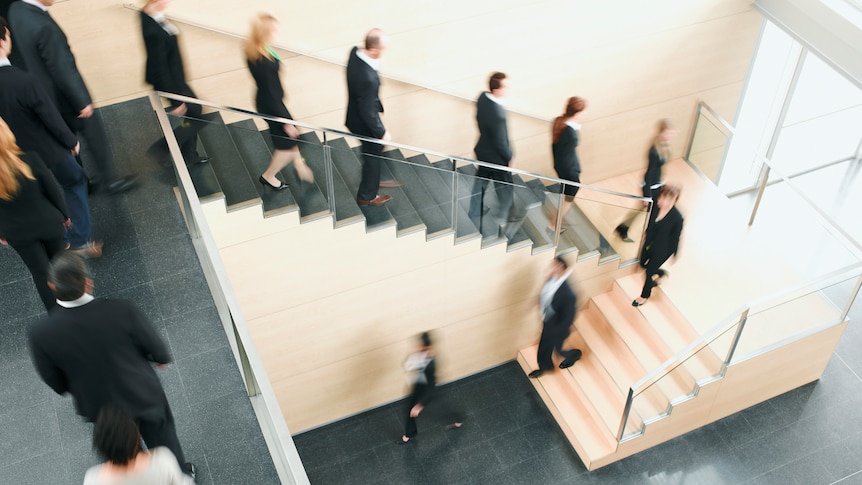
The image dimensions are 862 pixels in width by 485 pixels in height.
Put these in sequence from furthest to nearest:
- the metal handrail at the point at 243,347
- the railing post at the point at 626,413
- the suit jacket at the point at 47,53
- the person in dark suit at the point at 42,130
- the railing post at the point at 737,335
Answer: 1. the railing post at the point at 626,413
2. the railing post at the point at 737,335
3. the suit jacket at the point at 47,53
4. the person in dark suit at the point at 42,130
5. the metal handrail at the point at 243,347

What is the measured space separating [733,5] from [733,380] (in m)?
4.35

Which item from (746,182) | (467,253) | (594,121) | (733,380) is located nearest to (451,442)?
(467,253)

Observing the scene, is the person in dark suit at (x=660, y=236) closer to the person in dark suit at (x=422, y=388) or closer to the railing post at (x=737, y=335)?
the railing post at (x=737, y=335)

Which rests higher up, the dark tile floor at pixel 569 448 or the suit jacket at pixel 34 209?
the suit jacket at pixel 34 209

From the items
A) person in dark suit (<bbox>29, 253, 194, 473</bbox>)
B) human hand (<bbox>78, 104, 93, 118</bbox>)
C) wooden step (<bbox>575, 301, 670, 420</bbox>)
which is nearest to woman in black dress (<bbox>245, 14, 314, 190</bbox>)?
human hand (<bbox>78, 104, 93, 118</bbox>)

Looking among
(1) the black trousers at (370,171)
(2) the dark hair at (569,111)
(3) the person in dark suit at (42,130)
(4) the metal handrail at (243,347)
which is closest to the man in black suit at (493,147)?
(2) the dark hair at (569,111)

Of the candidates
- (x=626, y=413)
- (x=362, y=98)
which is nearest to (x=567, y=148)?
(x=362, y=98)

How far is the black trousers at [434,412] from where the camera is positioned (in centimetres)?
766

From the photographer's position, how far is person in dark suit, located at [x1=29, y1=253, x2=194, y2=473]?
362cm

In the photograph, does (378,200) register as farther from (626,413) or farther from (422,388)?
(626,413)

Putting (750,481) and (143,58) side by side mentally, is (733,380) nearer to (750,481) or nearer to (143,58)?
(750,481)

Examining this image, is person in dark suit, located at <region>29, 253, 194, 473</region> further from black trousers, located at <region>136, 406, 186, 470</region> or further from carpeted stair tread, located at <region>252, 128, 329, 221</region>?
carpeted stair tread, located at <region>252, 128, 329, 221</region>

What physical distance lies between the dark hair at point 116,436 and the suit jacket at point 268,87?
3.68 meters

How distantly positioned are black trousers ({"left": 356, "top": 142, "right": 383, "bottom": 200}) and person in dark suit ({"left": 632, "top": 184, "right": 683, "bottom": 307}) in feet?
9.31
